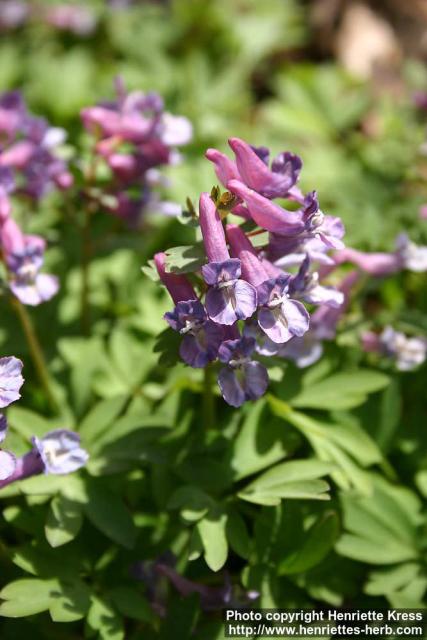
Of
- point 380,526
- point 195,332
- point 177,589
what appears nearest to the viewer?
point 195,332

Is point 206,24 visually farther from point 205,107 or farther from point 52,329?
point 52,329

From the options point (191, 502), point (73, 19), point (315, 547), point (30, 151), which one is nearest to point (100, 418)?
point (191, 502)

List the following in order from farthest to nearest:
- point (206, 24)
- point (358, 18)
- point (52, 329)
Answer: point (358, 18) → point (206, 24) → point (52, 329)

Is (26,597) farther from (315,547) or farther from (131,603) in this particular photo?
(315,547)

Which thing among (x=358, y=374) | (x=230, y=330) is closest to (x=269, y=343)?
(x=230, y=330)

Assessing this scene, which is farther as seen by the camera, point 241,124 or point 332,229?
point 241,124

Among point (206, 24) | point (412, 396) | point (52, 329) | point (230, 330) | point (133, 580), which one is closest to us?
point (230, 330)
